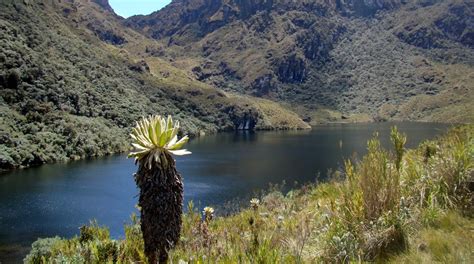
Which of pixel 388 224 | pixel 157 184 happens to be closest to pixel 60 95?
pixel 157 184

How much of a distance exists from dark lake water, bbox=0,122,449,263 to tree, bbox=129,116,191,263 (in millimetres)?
18396

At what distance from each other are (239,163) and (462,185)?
89.5 metres

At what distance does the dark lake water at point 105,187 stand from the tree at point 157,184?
60.4ft

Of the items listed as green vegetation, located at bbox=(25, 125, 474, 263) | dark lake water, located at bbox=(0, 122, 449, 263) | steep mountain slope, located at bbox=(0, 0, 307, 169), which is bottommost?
dark lake water, located at bbox=(0, 122, 449, 263)

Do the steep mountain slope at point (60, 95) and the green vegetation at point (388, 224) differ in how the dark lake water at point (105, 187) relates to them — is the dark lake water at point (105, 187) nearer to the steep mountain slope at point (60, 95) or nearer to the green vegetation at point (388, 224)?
the steep mountain slope at point (60, 95)

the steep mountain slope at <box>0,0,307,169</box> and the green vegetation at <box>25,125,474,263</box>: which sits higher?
the steep mountain slope at <box>0,0,307,169</box>

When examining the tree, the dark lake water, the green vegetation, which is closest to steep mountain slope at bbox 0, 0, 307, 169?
the dark lake water

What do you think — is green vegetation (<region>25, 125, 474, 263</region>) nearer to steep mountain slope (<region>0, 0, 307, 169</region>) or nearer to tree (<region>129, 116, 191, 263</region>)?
tree (<region>129, 116, 191, 263</region>)

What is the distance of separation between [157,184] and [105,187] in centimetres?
6486

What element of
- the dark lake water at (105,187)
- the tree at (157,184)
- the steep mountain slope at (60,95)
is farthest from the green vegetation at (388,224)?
the steep mountain slope at (60,95)

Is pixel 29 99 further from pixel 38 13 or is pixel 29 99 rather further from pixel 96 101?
pixel 38 13

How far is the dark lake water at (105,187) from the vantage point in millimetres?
44875

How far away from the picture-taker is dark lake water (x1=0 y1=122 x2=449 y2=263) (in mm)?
44875

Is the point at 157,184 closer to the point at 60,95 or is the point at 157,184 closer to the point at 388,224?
the point at 388,224
